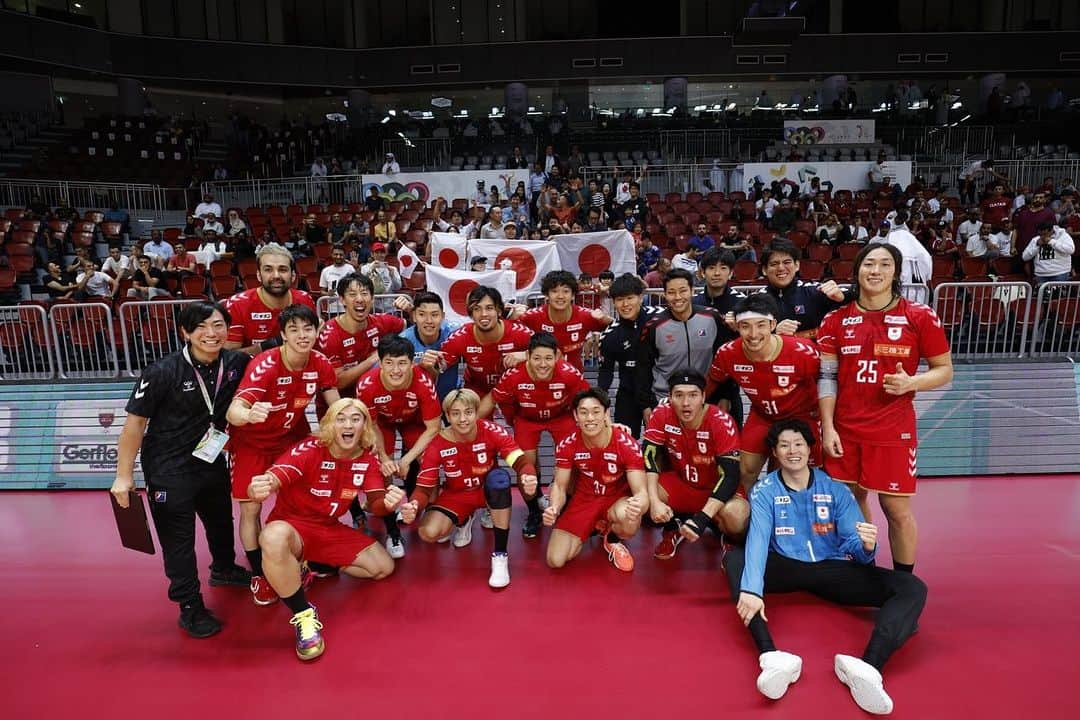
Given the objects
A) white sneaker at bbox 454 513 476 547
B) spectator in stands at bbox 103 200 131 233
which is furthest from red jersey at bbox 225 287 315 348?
spectator in stands at bbox 103 200 131 233

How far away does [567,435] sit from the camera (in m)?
5.13

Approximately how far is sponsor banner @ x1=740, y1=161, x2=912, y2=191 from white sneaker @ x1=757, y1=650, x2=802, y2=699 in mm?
13749

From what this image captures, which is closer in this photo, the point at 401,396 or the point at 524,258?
the point at 401,396

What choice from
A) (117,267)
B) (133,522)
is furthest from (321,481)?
(117,267)

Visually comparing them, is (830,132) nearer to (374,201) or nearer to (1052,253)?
(1052,253)

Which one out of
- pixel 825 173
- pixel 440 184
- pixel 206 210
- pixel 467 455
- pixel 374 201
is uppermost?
pixel 825 173

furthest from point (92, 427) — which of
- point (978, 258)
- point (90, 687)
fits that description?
point (978, 258)

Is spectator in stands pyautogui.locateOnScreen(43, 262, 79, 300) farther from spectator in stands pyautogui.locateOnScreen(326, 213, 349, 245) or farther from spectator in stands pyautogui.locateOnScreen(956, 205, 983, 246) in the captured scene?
spectator in stands pyautogui.locateOnScreen(956, 205, 983, 246)

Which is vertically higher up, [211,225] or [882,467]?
[211,225]

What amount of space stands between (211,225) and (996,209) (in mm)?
15013

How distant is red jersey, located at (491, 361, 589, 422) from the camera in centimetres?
501

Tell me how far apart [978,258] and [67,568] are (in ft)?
36.4

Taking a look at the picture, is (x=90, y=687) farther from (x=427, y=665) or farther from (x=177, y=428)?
(x=427, y=665)

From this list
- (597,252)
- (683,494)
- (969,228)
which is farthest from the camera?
(969,228)
